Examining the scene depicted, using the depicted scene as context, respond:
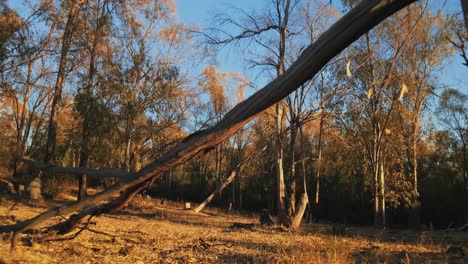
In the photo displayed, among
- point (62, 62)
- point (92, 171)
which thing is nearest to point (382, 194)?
point (62, 62)

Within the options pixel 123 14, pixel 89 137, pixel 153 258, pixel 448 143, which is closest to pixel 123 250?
pixel 153 258

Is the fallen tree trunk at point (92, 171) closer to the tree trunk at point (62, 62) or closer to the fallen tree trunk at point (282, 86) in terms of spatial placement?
the fallen tree trunk at point (282, 86)

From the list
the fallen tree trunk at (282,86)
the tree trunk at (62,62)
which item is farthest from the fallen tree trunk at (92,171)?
the tree trunk at (62,62)

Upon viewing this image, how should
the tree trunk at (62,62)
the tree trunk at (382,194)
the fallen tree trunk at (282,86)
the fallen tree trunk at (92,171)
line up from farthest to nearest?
1. the tree trunk at (382,194)
2. the tree trunk at (62,62)
3. the fallen tree trunk at (92,171)
4. the fallen tree trunk at (282,86)

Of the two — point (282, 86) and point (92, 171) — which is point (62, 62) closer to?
point (92, 171)

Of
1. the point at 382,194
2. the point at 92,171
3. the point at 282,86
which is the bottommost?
the point at 92,171

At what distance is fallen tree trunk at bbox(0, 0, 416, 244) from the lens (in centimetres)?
220

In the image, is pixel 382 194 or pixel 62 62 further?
pixel 382 194

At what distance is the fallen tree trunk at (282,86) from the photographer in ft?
7.23

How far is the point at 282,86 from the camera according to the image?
2.35 m

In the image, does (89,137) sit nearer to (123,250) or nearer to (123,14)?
(123,14)

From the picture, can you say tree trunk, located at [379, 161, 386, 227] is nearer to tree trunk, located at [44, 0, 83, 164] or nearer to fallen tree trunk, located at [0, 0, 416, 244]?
tree trunk, located at [44, 0, 83, 164]

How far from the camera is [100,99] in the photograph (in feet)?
60.3

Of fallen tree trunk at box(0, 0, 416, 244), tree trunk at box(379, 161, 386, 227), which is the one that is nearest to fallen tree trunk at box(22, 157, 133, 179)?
fallen tree trunk at box(0, 0, 416, 244)
